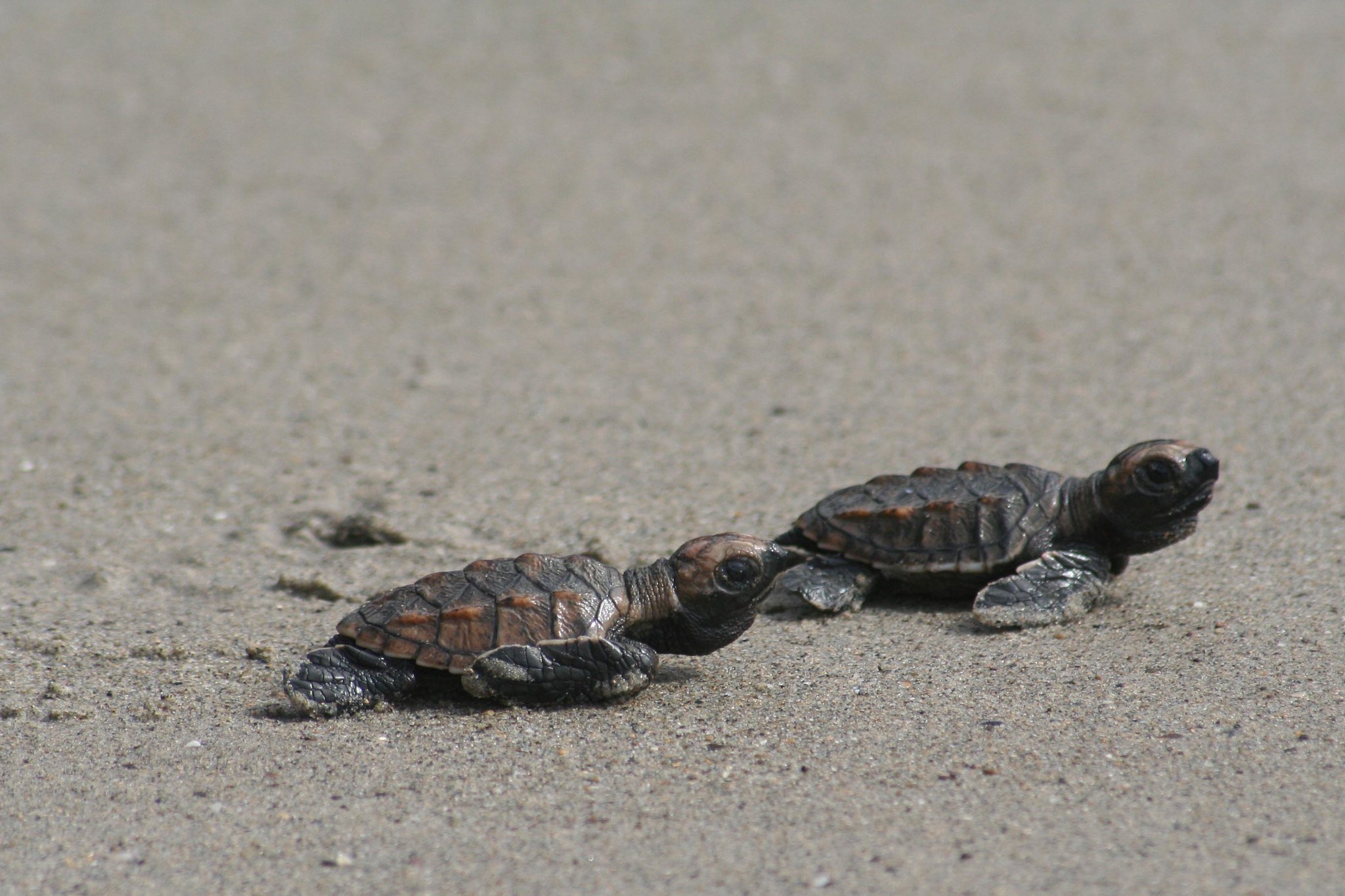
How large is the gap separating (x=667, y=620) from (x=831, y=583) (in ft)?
2.34

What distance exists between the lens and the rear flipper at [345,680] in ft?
11.6

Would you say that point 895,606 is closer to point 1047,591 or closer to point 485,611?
point 1047,591

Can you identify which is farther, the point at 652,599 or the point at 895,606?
the point at 895,606

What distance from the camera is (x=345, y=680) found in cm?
357

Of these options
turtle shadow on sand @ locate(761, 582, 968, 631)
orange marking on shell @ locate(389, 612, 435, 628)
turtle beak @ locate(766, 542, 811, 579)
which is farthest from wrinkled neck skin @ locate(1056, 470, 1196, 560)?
→ orange marking on shell @ locate(389, 612, 435, 628)

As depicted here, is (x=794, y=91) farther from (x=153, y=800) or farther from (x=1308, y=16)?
(x=153, y=800)

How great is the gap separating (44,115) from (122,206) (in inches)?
73.9

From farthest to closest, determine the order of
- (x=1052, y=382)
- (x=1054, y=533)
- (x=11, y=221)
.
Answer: (x=11, y=221), (x=1052, y=382), (x=1054, y=533)

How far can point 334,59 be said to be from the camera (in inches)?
432

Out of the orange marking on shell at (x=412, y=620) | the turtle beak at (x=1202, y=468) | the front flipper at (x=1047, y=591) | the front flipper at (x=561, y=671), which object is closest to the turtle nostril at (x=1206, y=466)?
the turtle beak at (x=1202, y=468)

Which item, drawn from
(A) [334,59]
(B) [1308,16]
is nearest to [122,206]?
(A) [334,59]

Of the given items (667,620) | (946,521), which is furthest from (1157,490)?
(667,620)

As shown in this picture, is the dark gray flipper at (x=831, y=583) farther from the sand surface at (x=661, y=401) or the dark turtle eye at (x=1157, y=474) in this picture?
the dark turtle eye at (x=1157, y=474)

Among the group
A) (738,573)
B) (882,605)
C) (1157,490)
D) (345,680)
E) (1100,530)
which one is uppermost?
(1157,490)
